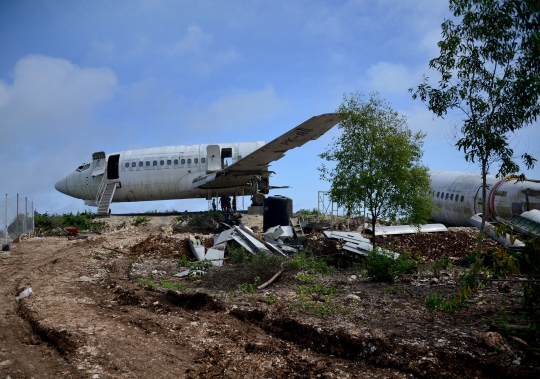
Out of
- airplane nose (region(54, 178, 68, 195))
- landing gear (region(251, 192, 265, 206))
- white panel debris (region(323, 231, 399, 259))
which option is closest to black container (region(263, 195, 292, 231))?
white panel debris (region(323, 231, 399, 259))

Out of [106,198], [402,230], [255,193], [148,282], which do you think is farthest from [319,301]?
[106,198]

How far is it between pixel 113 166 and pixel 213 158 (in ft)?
19.2

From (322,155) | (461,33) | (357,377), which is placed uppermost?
(461,33)

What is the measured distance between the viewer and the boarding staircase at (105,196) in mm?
27297

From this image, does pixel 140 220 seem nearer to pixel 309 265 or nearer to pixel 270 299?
pixel 309 265

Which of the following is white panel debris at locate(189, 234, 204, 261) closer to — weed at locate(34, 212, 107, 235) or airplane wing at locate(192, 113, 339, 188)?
airplane wing at locate(192, 113, 339, 188)

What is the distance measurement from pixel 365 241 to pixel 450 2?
24.0ft

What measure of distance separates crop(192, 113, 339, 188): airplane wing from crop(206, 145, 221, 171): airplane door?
69cm

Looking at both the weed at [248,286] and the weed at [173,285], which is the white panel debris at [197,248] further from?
the weed at [248,286]

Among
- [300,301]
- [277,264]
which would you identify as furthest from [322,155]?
[300,301]

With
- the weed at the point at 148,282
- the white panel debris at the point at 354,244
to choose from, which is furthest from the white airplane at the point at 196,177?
the weed at the point at 148,282

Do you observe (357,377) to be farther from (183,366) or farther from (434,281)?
(434,281)

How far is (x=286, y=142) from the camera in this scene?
22812 millimetres

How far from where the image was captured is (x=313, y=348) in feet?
21.3
